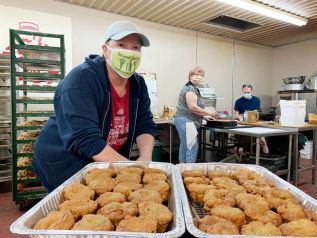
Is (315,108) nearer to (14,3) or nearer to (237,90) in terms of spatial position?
(237,90)

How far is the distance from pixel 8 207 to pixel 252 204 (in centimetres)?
286

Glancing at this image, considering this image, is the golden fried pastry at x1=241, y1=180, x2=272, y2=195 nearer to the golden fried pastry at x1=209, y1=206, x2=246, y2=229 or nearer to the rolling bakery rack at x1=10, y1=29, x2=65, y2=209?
the golden fried pastry at x1=209, y1=206, x2=246, y2=229

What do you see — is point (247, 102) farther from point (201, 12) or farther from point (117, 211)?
point (117, 211)

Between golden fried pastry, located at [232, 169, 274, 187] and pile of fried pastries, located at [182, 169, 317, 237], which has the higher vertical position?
golden fried pastry, located at [232, 169, 274, 187]

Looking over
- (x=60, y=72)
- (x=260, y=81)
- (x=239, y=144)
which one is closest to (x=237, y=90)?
(x=260, y=81)

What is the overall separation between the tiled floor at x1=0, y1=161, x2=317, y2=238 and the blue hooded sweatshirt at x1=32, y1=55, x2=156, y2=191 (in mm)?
1298

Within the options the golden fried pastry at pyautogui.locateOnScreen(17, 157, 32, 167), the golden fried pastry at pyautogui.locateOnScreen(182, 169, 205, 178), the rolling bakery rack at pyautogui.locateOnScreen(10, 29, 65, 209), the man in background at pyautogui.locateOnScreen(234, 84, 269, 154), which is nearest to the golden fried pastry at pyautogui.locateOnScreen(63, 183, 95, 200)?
the golden fried pastry at pyautogui.locateOnScreen(182, 169, 205, 178)

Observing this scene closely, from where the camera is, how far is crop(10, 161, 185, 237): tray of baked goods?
570mm

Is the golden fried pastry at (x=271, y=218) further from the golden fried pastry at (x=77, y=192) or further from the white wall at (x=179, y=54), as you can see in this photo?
the white wall at (x=179, y=54)

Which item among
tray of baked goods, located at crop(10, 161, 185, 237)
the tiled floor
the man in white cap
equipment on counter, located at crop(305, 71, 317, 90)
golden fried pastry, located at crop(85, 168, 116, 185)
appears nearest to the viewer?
tray of baked goods, located at crop(10, 161, 185, 237)

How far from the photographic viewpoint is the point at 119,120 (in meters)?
1.35

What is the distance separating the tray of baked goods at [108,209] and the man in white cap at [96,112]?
20cm

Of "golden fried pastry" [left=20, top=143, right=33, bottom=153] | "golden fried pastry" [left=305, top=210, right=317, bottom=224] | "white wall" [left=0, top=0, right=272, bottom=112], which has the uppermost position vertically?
"white wall" [left=0, top=0, right=272, bottom=112]

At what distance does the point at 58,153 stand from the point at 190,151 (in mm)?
2518
